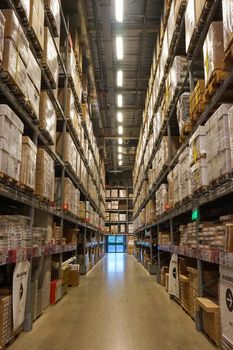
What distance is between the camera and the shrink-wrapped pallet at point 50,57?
16.6 ft

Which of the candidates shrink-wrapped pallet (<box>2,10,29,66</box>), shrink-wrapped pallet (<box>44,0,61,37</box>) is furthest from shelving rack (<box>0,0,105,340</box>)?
shrink-wrapped pallet (<box>2,10,29,66</box>)

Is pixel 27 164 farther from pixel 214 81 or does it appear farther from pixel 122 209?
pixel 122 209

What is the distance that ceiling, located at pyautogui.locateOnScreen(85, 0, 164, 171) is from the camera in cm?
875

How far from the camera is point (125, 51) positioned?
10.7m

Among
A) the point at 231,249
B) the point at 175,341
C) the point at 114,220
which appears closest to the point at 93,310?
the point at 175,341

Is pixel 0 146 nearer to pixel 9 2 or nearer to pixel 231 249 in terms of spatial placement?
pixel 9 2

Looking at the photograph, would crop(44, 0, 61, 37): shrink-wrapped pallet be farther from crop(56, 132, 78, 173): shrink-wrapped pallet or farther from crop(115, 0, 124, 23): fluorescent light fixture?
crop(56, 132, 78, 173): shrink-wrapped pallet

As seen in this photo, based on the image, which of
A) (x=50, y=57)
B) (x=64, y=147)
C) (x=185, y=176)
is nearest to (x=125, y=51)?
(x=64, y=147)

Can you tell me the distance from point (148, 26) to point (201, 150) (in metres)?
6.89

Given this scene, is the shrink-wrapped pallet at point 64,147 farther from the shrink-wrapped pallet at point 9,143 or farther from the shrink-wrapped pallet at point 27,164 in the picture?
the shrink-wrapped pallet at point 9,143

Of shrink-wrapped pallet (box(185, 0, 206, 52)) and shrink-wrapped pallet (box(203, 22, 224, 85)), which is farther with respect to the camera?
shrink-wrapped pallet (box(185, 0, 206, 52))

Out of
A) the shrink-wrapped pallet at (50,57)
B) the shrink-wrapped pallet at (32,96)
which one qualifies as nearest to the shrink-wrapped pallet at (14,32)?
the shrink-wrapped pallet at (32,96)

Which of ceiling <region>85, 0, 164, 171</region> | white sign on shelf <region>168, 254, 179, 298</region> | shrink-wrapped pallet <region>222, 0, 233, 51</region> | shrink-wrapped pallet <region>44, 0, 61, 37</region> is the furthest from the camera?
ceiling <region>85, 0, 164, 171</region>

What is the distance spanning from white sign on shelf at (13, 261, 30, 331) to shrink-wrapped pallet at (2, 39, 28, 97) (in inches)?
84.5
